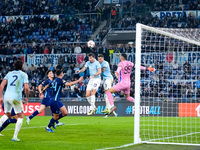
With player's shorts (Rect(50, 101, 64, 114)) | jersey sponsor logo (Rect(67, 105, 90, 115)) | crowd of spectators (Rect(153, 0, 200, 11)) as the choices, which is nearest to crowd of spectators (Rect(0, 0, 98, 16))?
crowd of spectators (Rect(153, 0, 200, 11))

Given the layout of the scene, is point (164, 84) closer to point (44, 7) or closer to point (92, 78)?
point (92, 78)

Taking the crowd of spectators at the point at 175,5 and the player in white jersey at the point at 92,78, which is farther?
the crowd of spectators at the point at 175,5

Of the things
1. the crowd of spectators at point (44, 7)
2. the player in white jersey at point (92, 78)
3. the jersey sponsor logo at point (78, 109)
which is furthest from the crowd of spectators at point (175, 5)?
the player in white jersey at point (92, 78)

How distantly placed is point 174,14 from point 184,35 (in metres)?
25.4

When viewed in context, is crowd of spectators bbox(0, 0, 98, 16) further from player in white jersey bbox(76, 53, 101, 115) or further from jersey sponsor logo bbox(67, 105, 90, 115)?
player in white jersey bbox(76, 53, 101, 115)

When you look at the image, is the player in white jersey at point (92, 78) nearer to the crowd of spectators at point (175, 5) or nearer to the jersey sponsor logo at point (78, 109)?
the jersey sponsor logo at point (78, 109)

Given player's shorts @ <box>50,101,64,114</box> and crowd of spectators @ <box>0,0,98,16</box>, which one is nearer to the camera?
player's shorts @ <box>50,101,64,114</box>

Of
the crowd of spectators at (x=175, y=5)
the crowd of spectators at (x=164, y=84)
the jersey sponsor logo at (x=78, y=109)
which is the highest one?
the crowd of spectators at (x=175, y=5)

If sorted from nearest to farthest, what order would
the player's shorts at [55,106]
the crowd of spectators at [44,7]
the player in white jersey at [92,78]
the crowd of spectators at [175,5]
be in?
the player's shorts at [55,106], the player in white jersey at [92,78], the crowd of spectators at [175,5], the crowd of spectators at [44,7]

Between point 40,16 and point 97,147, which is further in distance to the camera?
point 40,16

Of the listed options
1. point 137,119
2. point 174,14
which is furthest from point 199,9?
point 137,119

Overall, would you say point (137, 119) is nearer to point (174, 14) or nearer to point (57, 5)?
point (174, 14)

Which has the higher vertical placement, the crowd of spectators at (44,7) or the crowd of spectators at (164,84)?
the crowd of spectators at (44,7)

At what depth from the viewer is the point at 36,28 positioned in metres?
40.0
